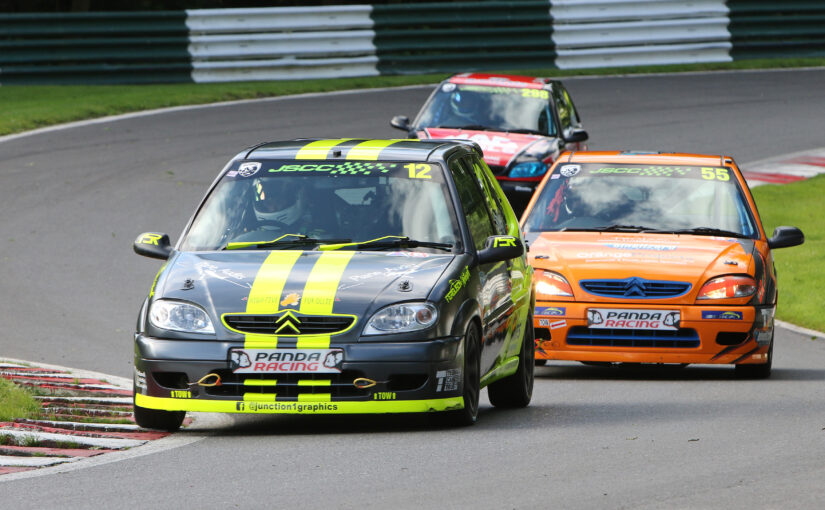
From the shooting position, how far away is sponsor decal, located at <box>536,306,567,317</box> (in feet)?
38.1

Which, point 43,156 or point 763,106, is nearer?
point 43,156

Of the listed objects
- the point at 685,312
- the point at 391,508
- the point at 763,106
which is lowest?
the point at 763,106

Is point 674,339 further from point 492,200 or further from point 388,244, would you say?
point 388,244

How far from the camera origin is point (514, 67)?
3039 cm

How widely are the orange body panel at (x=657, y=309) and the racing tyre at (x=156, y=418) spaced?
12.1ft

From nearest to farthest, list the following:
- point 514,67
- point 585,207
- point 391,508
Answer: point 391,508, point 585,207, point 514,67

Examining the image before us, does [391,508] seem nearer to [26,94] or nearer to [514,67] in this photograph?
[26,94]

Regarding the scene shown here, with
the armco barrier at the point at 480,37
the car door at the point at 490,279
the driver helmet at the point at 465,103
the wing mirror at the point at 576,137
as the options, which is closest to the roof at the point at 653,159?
the car door at the point at 490,279

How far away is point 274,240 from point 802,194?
14097 mm

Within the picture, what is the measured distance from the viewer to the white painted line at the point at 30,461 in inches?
296

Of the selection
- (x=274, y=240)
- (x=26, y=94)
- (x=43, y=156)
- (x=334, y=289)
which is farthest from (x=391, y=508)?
(x=26, y=94)

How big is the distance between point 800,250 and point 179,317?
11.7 meters

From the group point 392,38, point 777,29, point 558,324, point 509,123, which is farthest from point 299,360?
point 777,29

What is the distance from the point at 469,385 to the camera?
8.63 m
